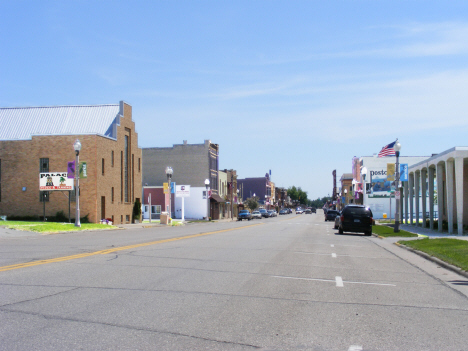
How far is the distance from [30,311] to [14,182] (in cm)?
4081

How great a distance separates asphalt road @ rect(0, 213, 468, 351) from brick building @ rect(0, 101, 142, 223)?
3108 cm

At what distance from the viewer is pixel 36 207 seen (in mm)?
44562

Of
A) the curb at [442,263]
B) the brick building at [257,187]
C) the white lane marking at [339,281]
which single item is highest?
the brick building at [257,187]

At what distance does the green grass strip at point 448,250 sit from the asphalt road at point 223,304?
31.4 inches

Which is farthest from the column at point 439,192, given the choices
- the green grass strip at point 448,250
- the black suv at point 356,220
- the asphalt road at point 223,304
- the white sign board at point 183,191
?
the white sign board at point 183,191

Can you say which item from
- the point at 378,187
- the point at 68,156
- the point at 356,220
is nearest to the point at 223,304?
the point at 356,220

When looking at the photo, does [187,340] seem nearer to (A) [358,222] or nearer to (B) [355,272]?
(B) [355,272]

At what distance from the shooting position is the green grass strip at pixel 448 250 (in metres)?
14.7

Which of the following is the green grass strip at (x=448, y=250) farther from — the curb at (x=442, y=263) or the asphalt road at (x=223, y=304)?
the asphalt road at (x=223, y=304)

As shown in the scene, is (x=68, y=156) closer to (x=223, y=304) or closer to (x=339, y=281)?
(x=339, y=281)

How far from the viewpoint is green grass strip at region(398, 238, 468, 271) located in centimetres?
1471

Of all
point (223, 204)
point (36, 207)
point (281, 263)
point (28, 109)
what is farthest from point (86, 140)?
point (223, 204)

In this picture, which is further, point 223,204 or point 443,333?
point 223,204

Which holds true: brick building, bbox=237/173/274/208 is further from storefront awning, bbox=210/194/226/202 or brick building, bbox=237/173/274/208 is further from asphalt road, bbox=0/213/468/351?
asphalt road, bbox=0/213/468/351
